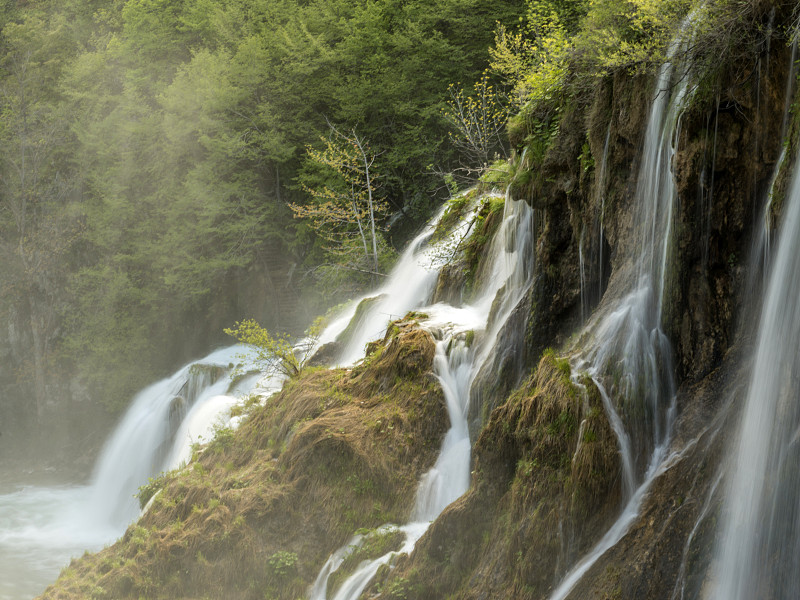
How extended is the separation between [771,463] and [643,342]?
1665 mm

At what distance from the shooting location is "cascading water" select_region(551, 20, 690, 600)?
18.3 ft

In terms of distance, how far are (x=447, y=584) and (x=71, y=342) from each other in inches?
766

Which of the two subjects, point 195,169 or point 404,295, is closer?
point 404,295

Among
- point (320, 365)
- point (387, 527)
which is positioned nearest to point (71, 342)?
point (320, 365)

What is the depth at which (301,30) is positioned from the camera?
67.9 feet

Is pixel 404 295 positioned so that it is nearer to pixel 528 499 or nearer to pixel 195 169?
pixel 528 499

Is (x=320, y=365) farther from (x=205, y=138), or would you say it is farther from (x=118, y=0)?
(x=118, y=0)

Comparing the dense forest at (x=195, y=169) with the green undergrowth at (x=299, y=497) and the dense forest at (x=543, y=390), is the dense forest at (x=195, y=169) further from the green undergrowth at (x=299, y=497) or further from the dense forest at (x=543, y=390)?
the green undergrowth at (x=299, y=497)

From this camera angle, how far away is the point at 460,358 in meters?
8.54

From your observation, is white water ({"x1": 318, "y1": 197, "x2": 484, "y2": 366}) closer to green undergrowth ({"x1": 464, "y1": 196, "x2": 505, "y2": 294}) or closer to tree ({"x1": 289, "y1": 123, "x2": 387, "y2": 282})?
green undergrowth ({"x1": 464, "y1": 196, "x2": 505, "y2": 294})

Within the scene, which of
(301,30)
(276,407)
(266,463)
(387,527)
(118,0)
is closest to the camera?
(387,527)

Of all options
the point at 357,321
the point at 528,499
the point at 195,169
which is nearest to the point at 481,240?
the point at 357,321

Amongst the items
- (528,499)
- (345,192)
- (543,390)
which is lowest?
(528,499)

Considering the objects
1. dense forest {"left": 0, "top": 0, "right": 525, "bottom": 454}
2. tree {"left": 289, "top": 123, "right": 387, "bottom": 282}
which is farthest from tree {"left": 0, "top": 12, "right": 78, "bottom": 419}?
tree {"left": 289, "top": 123, "right": 387, "bottom": 282}
